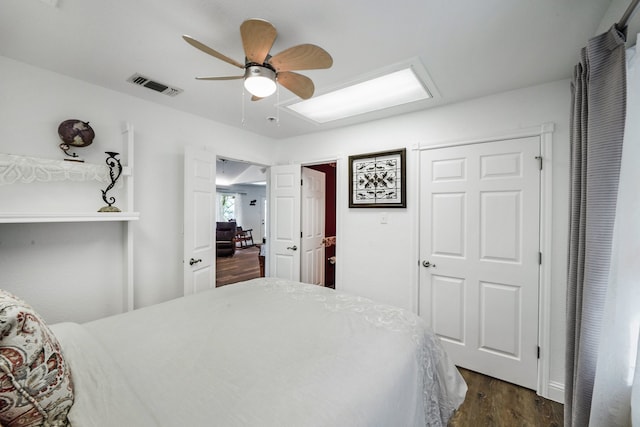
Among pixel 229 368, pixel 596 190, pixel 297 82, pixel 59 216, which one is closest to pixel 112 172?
pixel 59 216

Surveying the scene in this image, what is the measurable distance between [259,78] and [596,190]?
1.70 meters

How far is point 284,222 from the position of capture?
139 inches

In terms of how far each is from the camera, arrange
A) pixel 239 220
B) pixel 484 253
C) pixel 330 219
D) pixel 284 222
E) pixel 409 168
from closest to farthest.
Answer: pixel 484 253 < pixel 409 168 < pixel 284 222 < pixel 330 219 < pixel 239 220

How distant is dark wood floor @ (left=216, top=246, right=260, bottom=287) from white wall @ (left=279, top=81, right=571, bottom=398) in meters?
2.91

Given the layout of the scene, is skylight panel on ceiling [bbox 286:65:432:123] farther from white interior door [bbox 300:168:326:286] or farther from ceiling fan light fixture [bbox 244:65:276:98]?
white interior door [bbox 300:168:326:286]

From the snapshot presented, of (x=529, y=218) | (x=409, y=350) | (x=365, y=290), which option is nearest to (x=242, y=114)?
(x=365, y=290)

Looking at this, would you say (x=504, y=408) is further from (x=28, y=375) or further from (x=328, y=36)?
(x=328, y=36)

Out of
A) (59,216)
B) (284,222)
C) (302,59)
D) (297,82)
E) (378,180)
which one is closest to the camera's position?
(302,59)

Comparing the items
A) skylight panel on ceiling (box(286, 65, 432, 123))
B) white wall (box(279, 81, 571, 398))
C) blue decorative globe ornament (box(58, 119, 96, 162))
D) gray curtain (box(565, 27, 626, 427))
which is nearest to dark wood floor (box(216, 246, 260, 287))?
white wall (box(279, 81, 571, 398))

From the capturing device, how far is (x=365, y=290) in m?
2.93

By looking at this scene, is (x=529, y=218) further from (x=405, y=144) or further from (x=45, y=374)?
(x=45, y=374)

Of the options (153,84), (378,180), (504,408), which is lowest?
(504,408)

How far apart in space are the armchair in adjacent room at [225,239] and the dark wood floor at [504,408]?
21.8ft

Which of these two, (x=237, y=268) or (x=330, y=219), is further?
(x=237, y=268)
